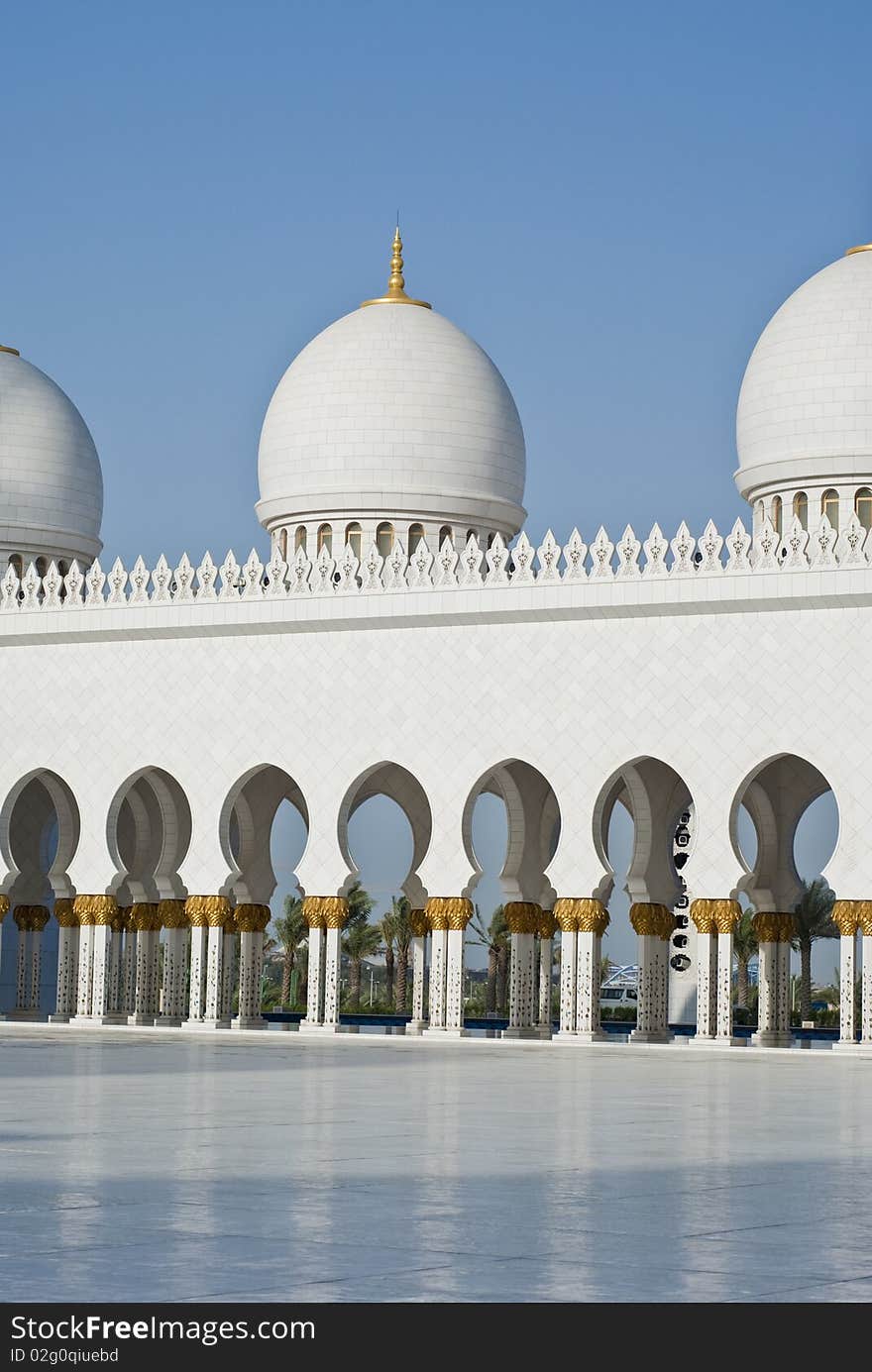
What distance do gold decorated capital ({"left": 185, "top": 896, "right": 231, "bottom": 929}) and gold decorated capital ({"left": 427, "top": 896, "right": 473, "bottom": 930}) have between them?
7.99ft

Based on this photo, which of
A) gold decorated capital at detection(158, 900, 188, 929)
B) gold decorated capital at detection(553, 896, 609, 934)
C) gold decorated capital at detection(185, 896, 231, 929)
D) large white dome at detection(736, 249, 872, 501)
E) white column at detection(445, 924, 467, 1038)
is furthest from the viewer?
gold decorated capital at detection(158, 900, 188, 929)

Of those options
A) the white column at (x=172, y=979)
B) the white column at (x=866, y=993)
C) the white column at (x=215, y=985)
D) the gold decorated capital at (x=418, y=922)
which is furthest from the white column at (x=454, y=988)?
the white column at (x=866, y=993)

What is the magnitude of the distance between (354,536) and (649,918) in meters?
5.86

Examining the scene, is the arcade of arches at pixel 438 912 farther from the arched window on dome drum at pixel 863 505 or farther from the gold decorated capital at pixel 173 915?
the arched window on dome drum at pixel 863 505

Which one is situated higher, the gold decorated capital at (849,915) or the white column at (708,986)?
the gold decorated capital at (849,915)

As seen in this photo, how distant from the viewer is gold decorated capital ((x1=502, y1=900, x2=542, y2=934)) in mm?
23594

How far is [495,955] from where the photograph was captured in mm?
38719

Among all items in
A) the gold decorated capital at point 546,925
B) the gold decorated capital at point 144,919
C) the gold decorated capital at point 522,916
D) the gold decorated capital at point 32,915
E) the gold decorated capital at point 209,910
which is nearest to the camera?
the gold decorated capital at point 209,910

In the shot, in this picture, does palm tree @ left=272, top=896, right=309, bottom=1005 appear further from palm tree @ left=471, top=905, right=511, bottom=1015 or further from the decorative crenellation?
the decorative crenellation

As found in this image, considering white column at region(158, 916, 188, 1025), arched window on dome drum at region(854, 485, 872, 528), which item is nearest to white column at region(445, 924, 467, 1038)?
white column at region(158, 916, 188, 1025)

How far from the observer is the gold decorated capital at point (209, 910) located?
22.9 metres

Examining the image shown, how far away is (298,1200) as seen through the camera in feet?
19.9

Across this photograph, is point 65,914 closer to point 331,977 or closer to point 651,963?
point 331,977

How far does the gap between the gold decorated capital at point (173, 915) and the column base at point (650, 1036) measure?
5.73 metres
